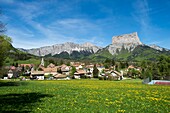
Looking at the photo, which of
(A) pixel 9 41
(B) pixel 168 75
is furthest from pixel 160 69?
(A) pixel 9 41

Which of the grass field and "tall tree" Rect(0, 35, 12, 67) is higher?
"tall tree" Rect(0, 35, 12, 67)

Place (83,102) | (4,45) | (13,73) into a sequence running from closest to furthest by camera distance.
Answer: (83,102) < (4,45) < (13,73)

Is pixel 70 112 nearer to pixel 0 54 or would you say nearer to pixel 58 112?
pixel 58 112

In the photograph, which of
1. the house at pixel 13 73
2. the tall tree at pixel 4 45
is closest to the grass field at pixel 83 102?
the tall tree at pixel 4 45

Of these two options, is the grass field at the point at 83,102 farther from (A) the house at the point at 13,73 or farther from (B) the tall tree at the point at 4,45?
(A) the house at the point at 13,73

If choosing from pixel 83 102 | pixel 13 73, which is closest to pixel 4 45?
pixel 83 102

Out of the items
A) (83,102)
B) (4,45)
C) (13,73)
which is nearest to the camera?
(83,102)

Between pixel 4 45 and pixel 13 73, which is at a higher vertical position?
pixel 4 45

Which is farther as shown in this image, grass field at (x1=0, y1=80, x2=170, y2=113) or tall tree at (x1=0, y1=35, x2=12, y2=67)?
tall tree at (x1=0, y1=35, x2=12, y2=67)

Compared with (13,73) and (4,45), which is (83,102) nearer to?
(4,45)

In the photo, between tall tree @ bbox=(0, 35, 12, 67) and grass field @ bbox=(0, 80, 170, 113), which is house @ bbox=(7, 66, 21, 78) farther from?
grass field @ bbox=(0, 80, 170, 113)

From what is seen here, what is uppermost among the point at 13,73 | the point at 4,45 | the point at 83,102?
the point at 4,45

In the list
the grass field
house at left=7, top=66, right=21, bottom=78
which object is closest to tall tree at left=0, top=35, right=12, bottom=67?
the grass field

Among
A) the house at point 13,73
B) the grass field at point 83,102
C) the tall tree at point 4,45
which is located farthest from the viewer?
the house at point 13,73
